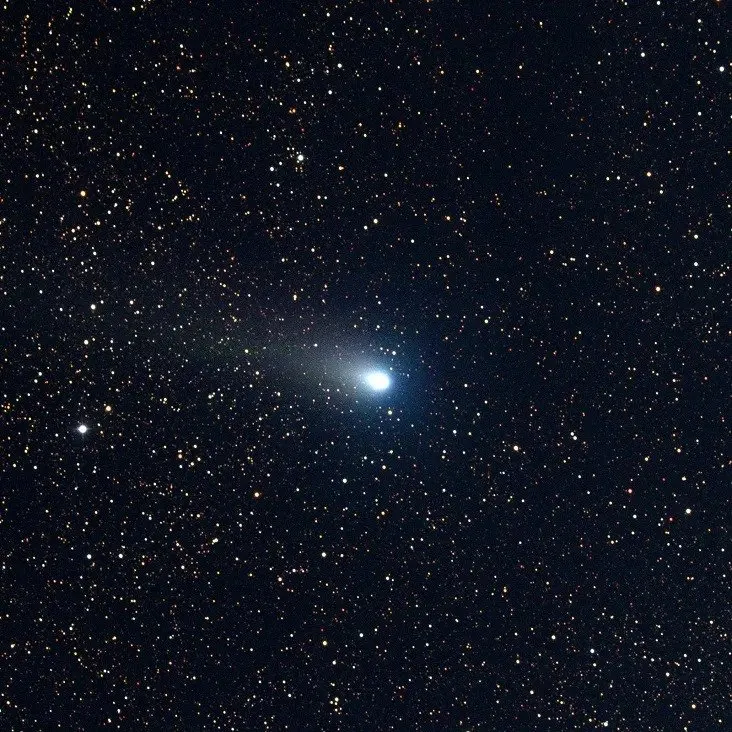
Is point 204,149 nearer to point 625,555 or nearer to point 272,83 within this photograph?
point 272,83

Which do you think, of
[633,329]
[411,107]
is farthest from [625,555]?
[411,107]

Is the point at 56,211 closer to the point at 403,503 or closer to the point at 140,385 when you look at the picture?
the point at 140,385

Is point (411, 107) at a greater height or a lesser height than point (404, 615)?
greater

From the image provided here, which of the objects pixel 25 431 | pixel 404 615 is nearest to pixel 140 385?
pixel 25 431
